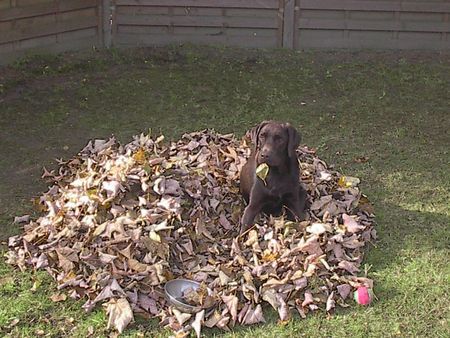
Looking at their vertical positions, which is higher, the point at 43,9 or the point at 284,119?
the point at 43,9

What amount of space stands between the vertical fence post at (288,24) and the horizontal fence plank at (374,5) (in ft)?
0.43

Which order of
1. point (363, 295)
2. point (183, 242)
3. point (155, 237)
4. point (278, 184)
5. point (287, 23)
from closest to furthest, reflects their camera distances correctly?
1. point (363, 295)
2. point (155, 237)
3. point (183, 242)
4. point (278, 184)
5. point (287, 23)

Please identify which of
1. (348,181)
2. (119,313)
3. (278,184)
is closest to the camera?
(119,313)

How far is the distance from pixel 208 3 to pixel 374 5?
7.43 feet

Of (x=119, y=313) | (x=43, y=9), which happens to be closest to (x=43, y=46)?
(x=43, y=9)

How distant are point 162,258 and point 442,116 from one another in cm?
446

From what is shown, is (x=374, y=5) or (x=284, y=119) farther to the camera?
(x=374, y=5)

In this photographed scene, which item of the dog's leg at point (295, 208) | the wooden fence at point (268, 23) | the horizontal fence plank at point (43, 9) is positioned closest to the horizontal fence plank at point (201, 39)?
the wooden fence at point (268, 23)

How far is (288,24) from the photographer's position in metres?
9.70

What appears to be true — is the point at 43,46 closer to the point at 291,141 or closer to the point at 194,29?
the point at 194,29

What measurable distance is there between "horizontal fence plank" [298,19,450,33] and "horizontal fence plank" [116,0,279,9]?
541mm

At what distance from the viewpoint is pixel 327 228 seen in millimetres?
4578

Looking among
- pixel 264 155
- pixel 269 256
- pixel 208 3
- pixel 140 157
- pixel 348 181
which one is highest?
pixel 208 3

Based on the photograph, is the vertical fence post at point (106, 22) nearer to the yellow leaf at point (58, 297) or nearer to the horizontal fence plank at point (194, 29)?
the horizontal fence plank at point (194, 29)
